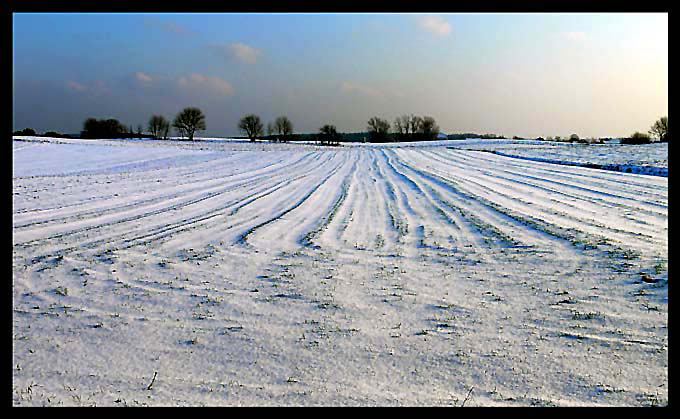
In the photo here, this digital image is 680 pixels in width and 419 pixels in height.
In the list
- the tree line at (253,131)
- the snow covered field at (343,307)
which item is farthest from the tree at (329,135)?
the snow covered field at (343,307)

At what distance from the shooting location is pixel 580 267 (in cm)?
581

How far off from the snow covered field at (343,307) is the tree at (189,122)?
7557cm

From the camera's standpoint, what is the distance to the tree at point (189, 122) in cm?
8206

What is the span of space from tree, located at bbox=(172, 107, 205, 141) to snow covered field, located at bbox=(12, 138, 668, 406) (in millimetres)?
75569

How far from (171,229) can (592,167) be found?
60.8 ft

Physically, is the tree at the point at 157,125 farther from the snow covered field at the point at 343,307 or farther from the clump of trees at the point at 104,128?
the snow covered field at the point at 343,307

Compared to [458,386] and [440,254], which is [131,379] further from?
[440,254]

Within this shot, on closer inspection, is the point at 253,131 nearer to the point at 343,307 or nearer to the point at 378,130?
the point at 378,130

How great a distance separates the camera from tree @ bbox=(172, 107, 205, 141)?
82062 mm

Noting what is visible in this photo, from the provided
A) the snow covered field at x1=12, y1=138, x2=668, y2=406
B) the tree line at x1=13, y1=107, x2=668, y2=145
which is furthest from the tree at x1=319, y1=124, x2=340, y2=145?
the snow covered field at x1=12, y1=138, x2=668, y2=406

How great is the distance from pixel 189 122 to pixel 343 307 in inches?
3247

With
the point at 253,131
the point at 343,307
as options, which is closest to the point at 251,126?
the point at 253,131

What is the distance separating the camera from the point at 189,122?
8200 cm

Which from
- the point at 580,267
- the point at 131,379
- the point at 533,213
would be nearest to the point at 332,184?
the point at 533,213
